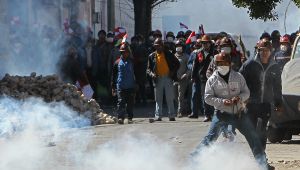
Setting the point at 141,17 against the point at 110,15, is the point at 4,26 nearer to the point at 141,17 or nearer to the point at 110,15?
the point at 141,17

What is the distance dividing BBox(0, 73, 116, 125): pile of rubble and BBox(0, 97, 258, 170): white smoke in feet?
6.37

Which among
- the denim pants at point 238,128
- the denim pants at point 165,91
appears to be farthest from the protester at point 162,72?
the denim pants at point 238,128

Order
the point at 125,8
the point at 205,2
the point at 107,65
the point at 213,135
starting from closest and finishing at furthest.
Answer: the point at 213,135, the point at 107,65, the point at 125,8, the point at 205,2

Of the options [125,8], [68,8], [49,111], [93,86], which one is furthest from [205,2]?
[49,111]

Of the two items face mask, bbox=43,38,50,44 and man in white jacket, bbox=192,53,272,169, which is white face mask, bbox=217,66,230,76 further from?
face mask, bbox=43,38,50,44

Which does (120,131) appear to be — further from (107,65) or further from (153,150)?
(107,65)

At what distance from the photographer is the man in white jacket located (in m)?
11.8

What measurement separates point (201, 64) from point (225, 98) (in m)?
9.03

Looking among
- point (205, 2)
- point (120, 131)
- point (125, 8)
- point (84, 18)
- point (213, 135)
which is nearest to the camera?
point (213, 135)

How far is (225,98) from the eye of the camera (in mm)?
11852

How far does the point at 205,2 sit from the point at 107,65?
69.4 ft

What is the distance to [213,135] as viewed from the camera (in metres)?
11.9

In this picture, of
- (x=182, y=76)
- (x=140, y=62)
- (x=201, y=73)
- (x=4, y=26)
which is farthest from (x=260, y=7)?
(x=140, y=62)

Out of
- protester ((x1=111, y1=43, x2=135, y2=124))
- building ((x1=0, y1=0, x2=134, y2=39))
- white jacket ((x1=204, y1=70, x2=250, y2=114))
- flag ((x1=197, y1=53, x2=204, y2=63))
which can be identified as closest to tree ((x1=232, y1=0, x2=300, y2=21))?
flag ((x1=197, y1=53, x2=204, y2=63))
